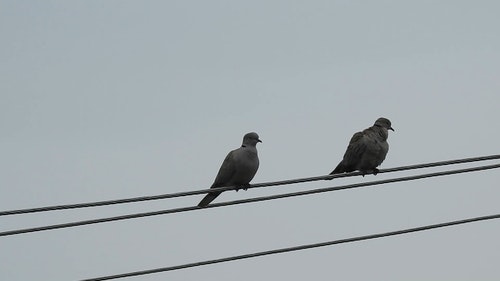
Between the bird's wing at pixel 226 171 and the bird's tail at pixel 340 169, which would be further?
the bird's tail at pixel 340 169

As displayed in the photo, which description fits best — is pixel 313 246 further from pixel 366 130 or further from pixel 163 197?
pixel 366 130

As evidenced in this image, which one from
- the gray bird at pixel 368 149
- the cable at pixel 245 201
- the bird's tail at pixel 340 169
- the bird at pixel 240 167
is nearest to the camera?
the cable at pixel 245 201

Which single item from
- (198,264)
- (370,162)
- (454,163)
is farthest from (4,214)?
(370,162)

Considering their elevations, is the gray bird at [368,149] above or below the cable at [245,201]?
above

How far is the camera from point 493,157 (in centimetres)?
873

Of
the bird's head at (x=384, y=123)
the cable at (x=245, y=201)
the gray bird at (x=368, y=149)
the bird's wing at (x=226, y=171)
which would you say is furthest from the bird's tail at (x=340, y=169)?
the cable at (x=245, y=201)

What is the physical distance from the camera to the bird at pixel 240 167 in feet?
37.7

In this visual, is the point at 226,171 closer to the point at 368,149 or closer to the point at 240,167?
the point at 240,167

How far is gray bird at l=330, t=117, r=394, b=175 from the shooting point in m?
12.1

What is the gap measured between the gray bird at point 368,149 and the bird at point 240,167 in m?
1.13

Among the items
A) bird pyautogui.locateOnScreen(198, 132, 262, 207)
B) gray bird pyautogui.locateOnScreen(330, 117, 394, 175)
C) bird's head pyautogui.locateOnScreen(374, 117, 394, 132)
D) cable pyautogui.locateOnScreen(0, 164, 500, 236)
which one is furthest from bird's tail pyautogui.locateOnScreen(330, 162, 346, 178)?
cable pyautogui.locateOnScreen(0, 164, 500, 236)

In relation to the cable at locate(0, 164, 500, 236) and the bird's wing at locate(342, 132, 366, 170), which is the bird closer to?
the bird's wing at locate(342, 132, 366, 170)

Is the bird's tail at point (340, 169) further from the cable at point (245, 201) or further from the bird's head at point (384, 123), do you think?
the cable at point (245, 201)

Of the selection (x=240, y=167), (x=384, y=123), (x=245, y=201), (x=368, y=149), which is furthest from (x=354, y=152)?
(x=245, y=201)
